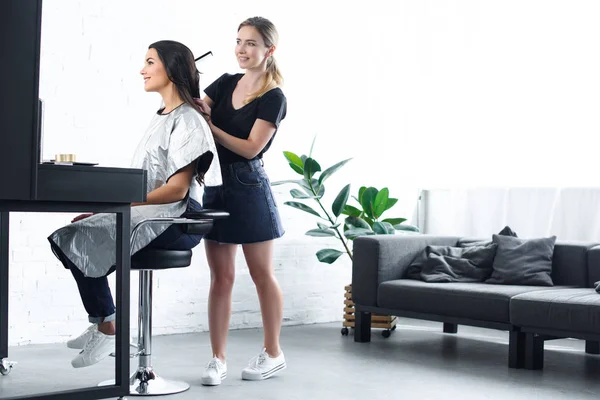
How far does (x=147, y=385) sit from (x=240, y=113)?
3.77ft

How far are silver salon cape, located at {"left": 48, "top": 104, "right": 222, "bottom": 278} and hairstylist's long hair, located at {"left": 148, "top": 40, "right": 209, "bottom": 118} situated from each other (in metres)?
0.06

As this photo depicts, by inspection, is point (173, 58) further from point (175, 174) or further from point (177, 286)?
point (177, 286)

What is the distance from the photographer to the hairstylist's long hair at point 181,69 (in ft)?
10.3

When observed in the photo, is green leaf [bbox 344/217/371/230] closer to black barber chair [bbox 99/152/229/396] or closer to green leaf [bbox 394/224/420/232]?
green leaf [bbox 394/224/420/232]

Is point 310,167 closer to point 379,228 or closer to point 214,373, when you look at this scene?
point 379,228

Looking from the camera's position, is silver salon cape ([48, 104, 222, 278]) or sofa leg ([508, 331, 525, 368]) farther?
sofa leg ([508, 331, 525, 368])

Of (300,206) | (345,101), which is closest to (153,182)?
(300,206)

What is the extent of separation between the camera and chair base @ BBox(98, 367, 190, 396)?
3076 mm

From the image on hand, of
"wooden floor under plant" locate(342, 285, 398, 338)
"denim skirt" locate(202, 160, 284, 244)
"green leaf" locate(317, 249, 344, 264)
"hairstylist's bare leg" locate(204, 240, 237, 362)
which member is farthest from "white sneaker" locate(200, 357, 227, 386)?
"green leaf" locate(317, 249, 344, 264)

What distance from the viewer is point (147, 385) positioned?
3.10 m

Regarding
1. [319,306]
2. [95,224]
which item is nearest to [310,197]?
[319,306]

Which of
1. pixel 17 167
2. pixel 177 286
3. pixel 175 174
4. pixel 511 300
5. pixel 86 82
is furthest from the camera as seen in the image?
pixel 177 286

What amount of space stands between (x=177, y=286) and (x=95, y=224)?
6.84 feet

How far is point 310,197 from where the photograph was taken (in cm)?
515
